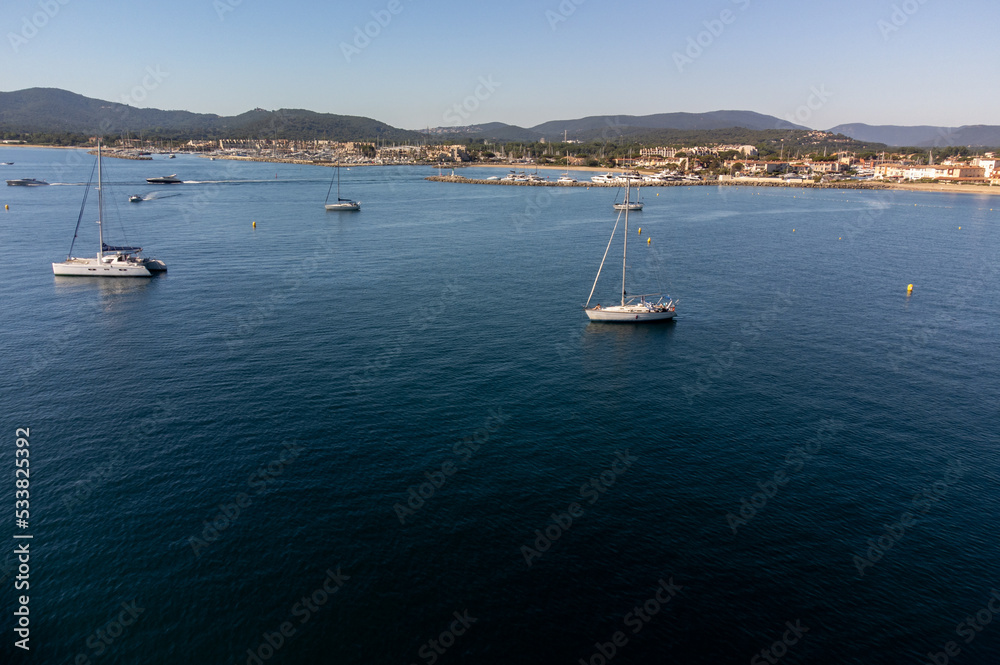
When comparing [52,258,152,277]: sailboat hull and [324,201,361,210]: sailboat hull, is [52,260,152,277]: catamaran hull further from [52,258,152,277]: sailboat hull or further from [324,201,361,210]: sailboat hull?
[324,201,361,210]: sailboat hull
